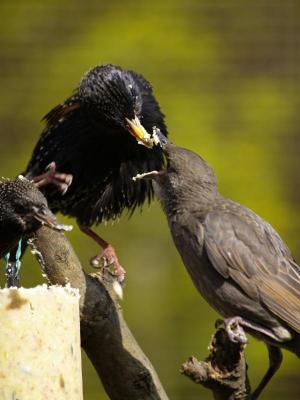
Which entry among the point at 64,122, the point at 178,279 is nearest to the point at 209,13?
the point at 178,279

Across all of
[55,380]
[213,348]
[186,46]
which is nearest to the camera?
[55,380]

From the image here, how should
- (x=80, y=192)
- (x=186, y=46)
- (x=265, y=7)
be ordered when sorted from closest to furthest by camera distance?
(x=80, y=192) < (x=186, y=46) < (x=265, y=7)

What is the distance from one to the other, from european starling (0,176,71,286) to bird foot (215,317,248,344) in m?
0.51

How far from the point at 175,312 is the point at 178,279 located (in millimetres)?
139

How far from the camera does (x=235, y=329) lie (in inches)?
119

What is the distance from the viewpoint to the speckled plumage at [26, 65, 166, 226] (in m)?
4.09

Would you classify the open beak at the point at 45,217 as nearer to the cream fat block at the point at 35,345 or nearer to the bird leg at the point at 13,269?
the bird leg at the point at 13,269

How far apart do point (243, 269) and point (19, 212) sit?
2.06 ft

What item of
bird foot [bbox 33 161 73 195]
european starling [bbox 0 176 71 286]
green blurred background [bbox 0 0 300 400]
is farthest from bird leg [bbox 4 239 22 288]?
green blurred background [bbox 0 0 300 400]

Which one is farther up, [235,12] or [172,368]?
[235,12]

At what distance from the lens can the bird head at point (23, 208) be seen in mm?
3283

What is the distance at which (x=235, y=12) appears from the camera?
6.13 meters

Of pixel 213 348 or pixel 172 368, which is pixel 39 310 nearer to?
pixel 213 348

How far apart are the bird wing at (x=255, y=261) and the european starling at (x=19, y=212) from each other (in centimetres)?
43
